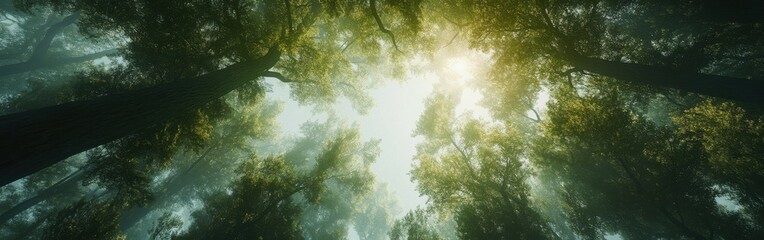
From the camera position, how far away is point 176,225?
18.8 metres

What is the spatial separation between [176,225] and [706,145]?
2742 centimetres

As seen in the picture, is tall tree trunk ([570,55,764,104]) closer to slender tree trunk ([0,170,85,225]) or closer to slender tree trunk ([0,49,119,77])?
slender tree trunk ([0,170,85,225])

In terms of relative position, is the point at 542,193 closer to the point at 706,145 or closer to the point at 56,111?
the point at 706,145

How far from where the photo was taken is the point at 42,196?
25.2 m

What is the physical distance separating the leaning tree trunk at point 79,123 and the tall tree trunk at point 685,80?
1442 cm

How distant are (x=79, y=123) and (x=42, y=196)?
3042 cm

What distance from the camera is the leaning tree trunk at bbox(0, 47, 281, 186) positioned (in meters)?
4.27

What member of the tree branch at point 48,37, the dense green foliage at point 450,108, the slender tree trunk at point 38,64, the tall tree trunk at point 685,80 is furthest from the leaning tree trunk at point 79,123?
the tree branch at point 48,37

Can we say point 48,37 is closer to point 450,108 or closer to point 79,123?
point 79,123

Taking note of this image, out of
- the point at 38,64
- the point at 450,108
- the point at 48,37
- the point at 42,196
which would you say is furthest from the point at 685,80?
the point at 48,37

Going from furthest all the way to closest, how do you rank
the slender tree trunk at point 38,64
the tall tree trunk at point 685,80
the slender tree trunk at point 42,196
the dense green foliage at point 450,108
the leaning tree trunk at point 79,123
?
1. the slender tree trunk at point 38,64
2. the slender tree trunk at point 42,196
3. the dense green foliage at point 450,108
4. the tall tree trunk at point 685,80
5. the leaning tree trunk at point 79,123

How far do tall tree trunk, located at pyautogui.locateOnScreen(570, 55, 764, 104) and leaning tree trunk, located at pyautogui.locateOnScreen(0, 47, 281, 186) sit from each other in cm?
1442

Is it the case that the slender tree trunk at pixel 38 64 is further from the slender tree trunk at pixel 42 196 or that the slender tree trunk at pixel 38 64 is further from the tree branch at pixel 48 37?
the slender tree trunk at pixel 42 196

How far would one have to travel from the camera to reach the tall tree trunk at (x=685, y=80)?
9453mm
